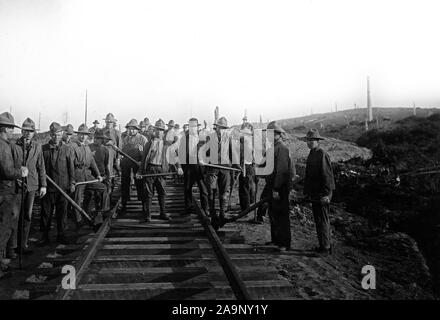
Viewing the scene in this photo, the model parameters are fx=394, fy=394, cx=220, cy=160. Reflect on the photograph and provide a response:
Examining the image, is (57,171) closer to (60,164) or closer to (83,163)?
(60,164)

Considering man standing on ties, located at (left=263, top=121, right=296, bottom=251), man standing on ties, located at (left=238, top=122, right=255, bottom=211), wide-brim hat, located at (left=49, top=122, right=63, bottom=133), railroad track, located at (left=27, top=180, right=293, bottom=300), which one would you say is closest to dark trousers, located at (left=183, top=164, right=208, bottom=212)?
railroad track, located at (left=27, top=180, right=293, bottom=300)

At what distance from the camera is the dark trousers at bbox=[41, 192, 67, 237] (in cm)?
661

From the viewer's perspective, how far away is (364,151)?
20.7 m

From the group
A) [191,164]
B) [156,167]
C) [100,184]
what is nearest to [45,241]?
[100,184]

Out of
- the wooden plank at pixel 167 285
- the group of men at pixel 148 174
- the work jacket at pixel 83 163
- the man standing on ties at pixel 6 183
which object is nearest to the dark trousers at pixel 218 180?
the group of men at pixel 148 174

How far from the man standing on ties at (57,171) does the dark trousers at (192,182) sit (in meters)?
2.17

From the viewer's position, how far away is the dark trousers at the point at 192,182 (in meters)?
7.52

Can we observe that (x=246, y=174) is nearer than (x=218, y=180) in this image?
No

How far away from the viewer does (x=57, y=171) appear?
698 centimetres

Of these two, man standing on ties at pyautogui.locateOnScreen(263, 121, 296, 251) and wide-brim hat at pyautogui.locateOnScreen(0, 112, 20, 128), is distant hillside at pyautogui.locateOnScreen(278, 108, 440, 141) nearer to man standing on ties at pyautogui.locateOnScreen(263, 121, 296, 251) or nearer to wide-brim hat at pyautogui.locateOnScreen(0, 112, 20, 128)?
man standing on ties at pyautogui.locateOnScreen(263, 121, 296, 251)

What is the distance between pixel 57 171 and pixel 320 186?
14.9ft
